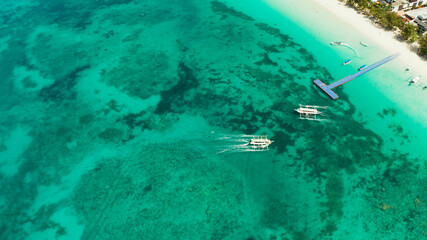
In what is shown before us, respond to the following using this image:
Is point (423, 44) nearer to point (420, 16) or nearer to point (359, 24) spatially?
point (420, 16)

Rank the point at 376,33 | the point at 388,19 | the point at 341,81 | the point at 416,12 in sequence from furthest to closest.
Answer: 1. the point at 416,12
2. the point at 376,33
3. the point at 388,19
4. the point at 341,81

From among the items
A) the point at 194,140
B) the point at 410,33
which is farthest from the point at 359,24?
the point at 194,140

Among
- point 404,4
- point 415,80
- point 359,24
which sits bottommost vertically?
point 415,80

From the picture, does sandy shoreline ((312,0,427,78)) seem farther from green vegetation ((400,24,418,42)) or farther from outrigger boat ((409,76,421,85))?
outrigger boat ((409,76,421,85))

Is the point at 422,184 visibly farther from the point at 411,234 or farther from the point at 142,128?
the point at 142,128

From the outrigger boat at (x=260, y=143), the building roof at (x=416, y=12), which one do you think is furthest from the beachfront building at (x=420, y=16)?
the outrigger boat at (x=260, y=143)
